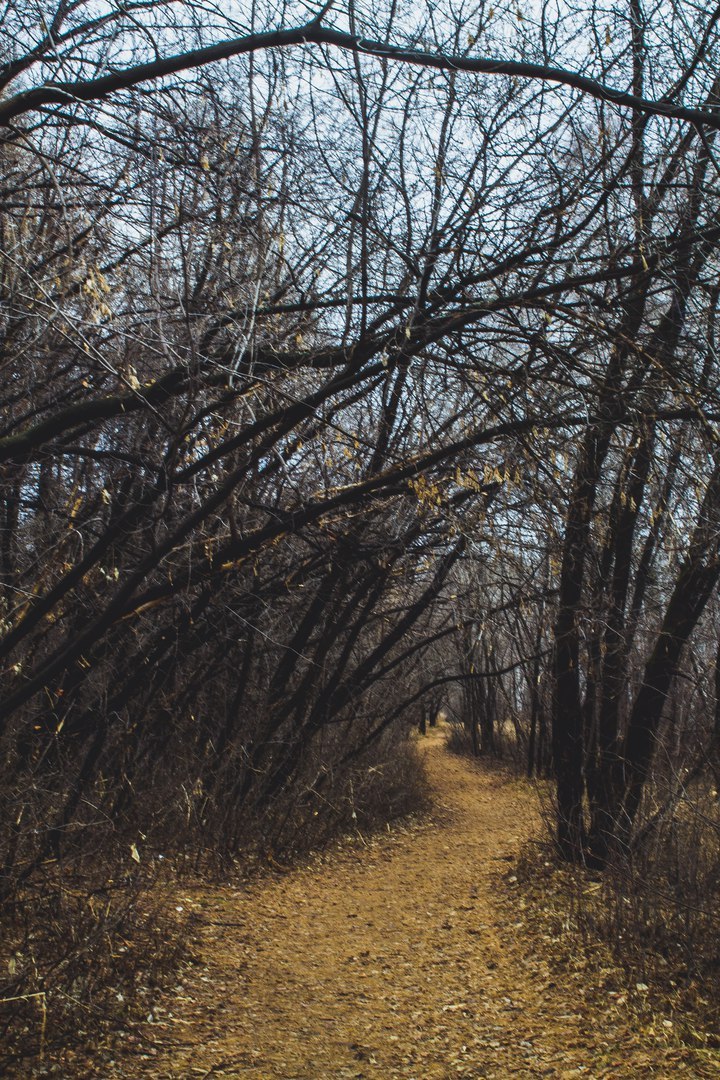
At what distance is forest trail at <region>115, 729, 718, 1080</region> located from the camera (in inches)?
178

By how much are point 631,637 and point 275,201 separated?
4778mm

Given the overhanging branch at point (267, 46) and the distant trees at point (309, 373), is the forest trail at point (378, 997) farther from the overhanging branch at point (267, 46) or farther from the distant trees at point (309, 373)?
the overhanging branch at point (267, 46)

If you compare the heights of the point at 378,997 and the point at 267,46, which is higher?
the point at 267,46

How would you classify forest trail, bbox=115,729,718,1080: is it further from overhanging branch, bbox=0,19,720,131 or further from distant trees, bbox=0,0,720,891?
overhanging branch, bbox=0,19,720,131

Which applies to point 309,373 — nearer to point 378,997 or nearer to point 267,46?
point 267,46

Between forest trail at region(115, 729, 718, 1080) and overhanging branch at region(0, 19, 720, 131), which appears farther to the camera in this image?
forest trail at region(115, 729, 718, 1080)

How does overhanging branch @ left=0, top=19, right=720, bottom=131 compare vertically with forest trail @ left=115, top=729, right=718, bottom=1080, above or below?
above

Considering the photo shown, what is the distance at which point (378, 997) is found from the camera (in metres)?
5.63

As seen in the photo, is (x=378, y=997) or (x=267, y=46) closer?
(x=267, y=46)

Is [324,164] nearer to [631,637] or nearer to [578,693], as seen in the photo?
[631,637]

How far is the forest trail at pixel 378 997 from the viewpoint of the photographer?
453 cm

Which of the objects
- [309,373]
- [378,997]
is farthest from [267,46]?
[378,997]

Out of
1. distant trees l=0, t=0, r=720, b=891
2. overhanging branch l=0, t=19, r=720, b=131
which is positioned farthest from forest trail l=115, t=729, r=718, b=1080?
overhanging branch l=0, t=19, r=720, b=131

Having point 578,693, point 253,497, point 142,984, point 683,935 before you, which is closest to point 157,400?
point 253,497
